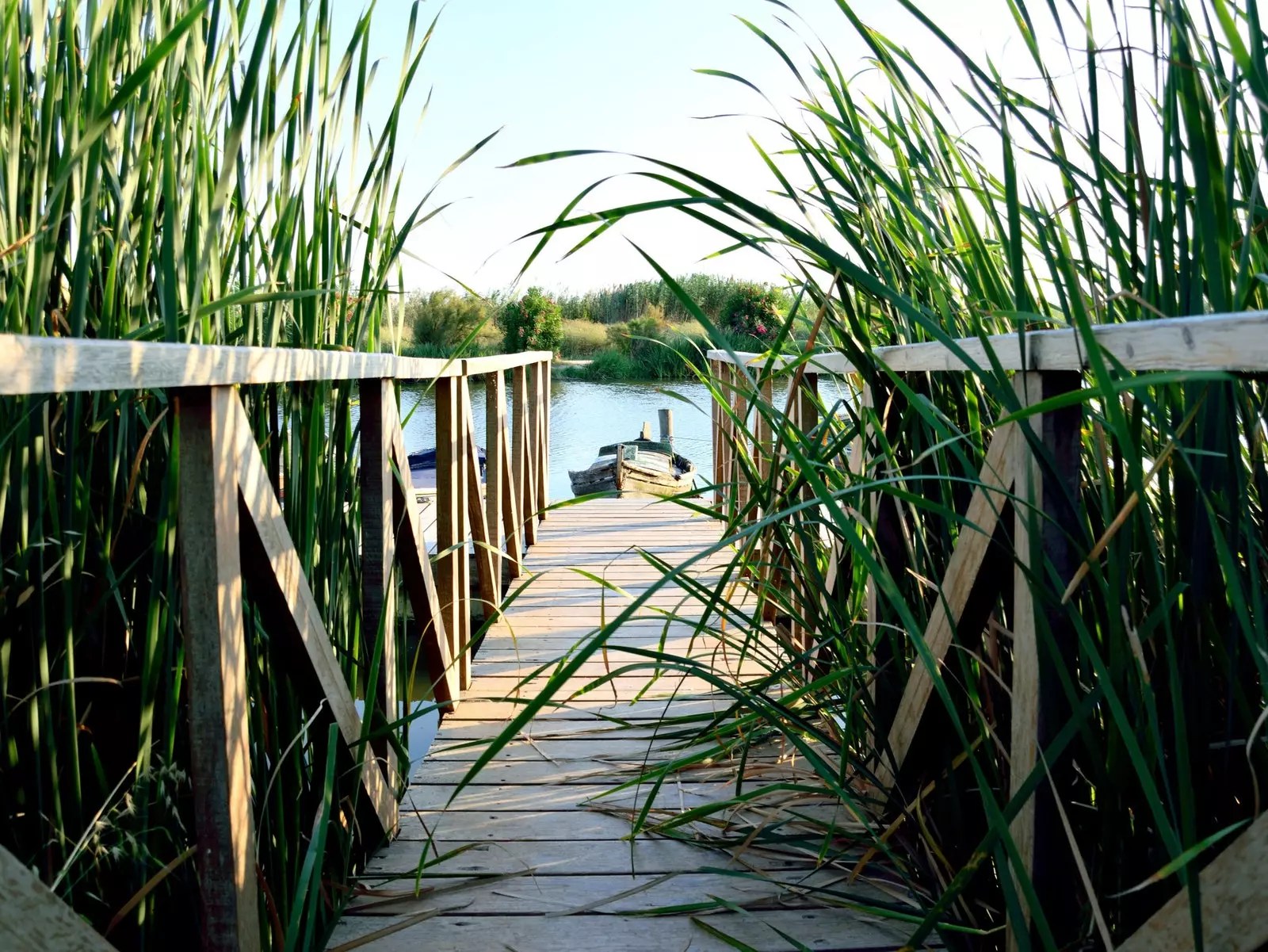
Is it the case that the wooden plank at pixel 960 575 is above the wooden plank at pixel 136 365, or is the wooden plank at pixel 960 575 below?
below

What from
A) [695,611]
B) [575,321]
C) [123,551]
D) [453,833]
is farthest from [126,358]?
[575,321]

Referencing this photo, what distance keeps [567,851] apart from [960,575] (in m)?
0.92

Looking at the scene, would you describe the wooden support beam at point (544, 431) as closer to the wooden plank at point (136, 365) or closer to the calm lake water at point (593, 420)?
the wooden plank at point (136, 365)

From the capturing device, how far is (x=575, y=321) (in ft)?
101

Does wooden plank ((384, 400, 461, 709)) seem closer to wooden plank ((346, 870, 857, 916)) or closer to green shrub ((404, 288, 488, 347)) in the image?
wooden plank ((346, 870, 857, 916))

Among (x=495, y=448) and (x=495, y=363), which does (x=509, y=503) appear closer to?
(x=495, y=448)

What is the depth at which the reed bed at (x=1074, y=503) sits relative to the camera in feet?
2.38

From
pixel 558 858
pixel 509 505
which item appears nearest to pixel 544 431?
pixel 509 505

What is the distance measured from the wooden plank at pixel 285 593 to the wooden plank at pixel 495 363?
166 centimetres

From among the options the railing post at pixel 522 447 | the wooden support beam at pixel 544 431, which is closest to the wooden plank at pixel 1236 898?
the railing post at pixel 522 447

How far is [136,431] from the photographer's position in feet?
3.65

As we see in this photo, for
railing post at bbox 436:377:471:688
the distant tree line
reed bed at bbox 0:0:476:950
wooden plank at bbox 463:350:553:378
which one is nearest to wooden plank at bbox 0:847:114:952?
reed bed at bbox 0:0:476:950

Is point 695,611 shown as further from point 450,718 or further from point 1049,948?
point 1049,948

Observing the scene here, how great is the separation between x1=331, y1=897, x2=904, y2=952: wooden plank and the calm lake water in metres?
10.2
